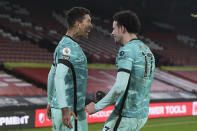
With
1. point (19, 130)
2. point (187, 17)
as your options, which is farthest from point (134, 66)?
point (187, 17)

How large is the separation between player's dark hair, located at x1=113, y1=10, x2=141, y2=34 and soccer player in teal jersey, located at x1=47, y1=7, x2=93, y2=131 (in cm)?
51

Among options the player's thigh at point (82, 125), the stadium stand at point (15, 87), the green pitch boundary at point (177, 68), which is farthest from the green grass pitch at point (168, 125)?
the green pitch boundary at point (177, 68)

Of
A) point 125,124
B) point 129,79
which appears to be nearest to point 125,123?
point 125,124

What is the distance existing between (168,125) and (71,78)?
29.5ft

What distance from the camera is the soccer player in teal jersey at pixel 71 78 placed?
11.2 feet

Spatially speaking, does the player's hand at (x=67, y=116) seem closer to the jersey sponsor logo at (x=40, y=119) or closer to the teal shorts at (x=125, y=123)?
the teal shorts at (x=125, y=123)

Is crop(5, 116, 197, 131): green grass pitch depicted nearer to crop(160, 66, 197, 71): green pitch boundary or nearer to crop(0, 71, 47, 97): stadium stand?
crop(0, 71, 47, 97): stadium stand

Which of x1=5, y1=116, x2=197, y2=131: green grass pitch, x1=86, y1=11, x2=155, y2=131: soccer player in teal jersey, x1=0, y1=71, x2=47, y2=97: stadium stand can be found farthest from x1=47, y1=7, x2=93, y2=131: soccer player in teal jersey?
x1=0, y1=71, x2=47, y2=97: stadium stand

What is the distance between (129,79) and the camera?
127 inches

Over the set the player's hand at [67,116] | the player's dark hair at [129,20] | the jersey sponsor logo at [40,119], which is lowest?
the jersey sponsor logo at [40,119]

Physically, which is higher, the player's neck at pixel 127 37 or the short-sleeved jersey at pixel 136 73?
the player's neck at pixel 127 37

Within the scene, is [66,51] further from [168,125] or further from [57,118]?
[168,125]

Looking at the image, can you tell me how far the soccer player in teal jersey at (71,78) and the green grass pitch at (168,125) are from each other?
Answer: 6814mm

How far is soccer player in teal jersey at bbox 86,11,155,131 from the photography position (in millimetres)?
3173
